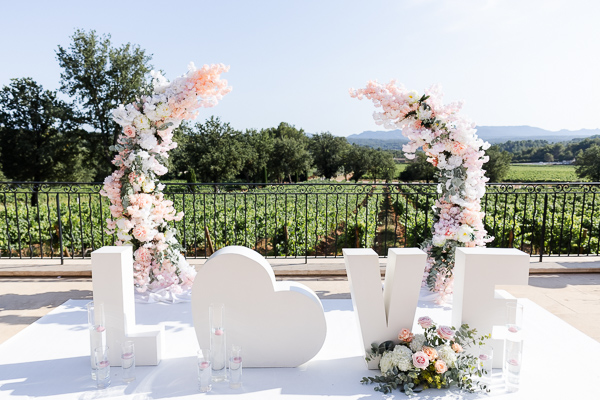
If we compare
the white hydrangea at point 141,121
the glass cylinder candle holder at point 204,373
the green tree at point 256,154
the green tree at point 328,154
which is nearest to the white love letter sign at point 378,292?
the glass cylinder candle holder at point 204,373

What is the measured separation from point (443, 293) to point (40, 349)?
374cm

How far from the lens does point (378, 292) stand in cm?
275

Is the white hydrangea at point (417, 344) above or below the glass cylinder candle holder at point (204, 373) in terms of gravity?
above

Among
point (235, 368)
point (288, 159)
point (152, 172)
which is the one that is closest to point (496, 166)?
point (288, 159)

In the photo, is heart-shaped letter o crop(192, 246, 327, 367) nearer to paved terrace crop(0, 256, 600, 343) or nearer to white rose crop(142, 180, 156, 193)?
paved terrace crop(0, 256, 600, 343)

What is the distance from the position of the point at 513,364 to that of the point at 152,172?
3.79 m

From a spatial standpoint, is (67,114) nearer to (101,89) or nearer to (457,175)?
(101,89)

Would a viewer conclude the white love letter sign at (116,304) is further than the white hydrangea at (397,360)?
Yes

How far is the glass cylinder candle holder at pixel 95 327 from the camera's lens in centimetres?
251

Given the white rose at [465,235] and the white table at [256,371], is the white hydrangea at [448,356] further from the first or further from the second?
the white rose at [465,235]

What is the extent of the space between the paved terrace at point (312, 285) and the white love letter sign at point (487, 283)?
1376mm

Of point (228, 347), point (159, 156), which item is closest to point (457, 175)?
point (228, 347)

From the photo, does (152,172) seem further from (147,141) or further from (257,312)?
(257,312)

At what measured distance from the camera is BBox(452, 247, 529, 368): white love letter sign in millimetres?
2738
